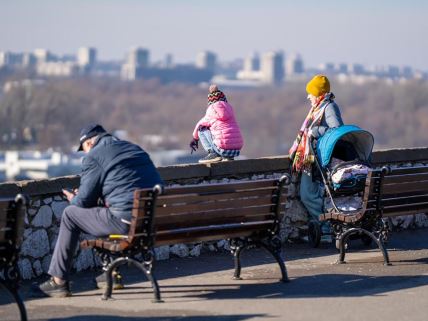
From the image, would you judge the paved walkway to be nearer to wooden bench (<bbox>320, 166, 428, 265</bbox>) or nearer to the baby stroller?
wooden bench (<bbox>320, 166, 428, 265</bbox>)

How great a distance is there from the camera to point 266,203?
9492mm

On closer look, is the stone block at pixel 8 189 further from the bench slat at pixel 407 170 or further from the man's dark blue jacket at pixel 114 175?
the bench slat at pixel 407 170

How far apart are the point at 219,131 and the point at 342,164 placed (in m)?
1.77

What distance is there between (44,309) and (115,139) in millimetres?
1298

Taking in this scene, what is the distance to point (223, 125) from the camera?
1279cm

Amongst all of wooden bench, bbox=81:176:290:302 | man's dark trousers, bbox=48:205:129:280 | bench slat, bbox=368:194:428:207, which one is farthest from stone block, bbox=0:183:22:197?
bench slat, bbox=368:194:428:207

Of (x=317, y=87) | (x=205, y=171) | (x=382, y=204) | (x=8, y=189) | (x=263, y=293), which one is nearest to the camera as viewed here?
(x=263, y=293)

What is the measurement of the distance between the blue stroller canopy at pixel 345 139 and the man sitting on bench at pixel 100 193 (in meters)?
2.92

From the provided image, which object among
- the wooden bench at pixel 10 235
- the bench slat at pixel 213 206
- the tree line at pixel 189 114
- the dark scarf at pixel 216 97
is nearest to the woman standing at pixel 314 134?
the dark scarf at pixel 216 97

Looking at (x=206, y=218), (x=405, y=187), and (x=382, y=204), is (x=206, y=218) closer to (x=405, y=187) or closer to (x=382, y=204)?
(x=382, y=204)

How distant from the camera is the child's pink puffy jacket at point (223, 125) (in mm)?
12633

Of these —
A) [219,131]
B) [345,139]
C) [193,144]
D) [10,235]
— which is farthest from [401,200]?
[10,235]

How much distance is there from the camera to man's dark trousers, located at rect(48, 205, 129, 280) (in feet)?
28.3

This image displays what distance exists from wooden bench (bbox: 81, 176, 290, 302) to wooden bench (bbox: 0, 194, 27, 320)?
75 cm
